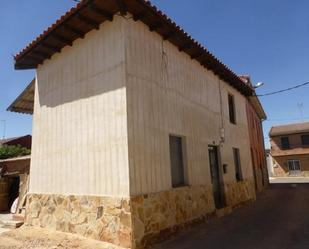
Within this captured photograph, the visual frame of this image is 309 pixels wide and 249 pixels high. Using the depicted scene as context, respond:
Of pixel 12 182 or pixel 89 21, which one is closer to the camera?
pixel 89 21

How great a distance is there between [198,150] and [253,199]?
6971mm

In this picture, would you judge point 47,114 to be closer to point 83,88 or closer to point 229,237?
point 83,88

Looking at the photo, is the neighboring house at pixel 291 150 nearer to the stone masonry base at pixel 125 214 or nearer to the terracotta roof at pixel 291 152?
the terracotta roof at pixel 291 152

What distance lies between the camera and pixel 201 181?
898 centimetres

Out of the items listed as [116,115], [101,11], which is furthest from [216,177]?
[101,11]

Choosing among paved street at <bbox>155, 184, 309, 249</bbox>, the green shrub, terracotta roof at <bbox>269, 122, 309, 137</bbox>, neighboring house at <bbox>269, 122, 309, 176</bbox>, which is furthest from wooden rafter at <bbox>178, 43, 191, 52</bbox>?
terracotta roof at <bbox>269, 122, 309, 137</bbox>

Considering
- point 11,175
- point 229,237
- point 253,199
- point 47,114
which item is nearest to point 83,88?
point 47,114

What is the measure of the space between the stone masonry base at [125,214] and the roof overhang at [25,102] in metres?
4.35

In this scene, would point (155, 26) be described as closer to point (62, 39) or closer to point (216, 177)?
point (62, 39)

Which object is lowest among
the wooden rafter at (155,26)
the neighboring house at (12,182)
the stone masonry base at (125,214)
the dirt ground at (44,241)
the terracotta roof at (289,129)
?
the dirt ground at (44,241)

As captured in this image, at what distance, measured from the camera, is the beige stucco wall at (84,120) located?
254 inches

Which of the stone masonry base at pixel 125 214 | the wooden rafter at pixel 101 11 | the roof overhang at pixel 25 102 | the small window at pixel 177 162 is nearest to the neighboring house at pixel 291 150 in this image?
the stone masonry base at pixel 125 214

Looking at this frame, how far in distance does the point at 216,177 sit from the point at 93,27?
7078 millimetres

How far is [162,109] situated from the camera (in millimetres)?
7555
